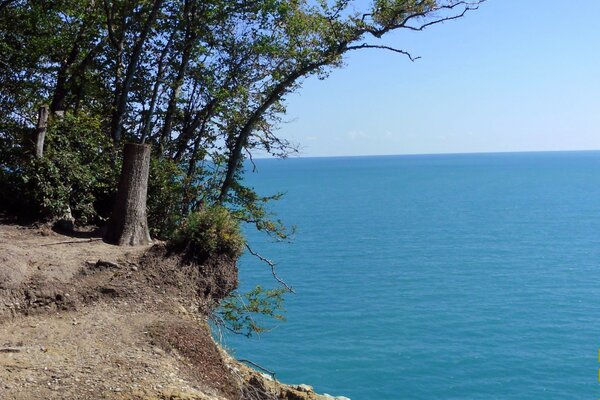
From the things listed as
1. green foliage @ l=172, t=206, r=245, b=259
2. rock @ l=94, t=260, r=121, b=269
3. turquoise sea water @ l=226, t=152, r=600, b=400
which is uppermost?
green foliage @ l=172, t=206, r=245, b=259

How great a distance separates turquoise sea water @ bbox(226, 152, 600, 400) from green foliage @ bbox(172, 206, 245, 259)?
1601 centimetres

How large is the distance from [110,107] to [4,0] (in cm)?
431

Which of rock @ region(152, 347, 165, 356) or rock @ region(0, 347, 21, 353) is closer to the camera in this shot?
rock @ region(0, 347, 21, 353)

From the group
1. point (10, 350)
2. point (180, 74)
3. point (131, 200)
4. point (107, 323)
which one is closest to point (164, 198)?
point (131, 200)

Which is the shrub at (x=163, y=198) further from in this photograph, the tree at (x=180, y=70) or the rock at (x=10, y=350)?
the rock at (x=10, y=350)

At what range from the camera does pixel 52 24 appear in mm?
20234

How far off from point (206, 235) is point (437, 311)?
3201cm

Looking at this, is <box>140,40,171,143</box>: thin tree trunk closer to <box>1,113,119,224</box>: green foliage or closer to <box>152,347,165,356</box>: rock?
<box>1,113,119,224</box>: green foliage

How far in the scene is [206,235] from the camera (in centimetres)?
1331

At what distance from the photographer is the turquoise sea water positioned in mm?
32344

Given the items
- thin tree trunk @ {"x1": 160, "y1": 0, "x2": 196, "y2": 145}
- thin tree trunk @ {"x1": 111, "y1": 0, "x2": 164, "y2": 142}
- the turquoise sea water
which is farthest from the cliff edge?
the turquoise sea water

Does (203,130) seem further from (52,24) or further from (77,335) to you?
(77,335)

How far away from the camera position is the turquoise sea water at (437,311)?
106 ft

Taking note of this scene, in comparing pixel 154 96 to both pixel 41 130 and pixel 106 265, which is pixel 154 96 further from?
pixel 106 265
